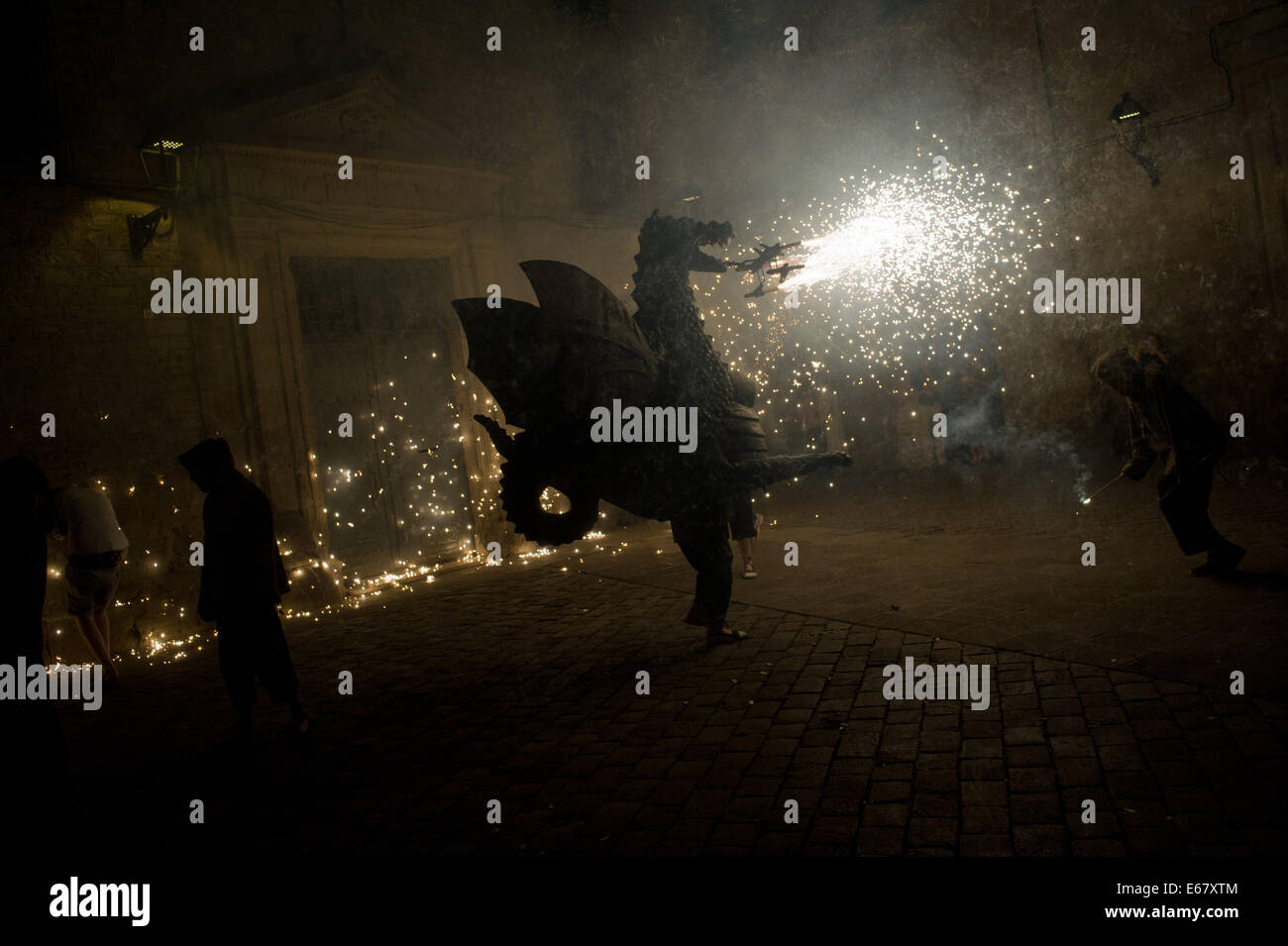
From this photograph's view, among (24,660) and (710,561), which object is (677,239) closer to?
(710,561)

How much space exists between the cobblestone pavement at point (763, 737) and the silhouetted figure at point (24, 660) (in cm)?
98

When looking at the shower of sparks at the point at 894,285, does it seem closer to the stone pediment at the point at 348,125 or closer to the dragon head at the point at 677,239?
the stone pediment at the point at 348,125

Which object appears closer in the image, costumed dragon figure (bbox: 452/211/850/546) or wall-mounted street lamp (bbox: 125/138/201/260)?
costumed dragon figure (bbox: 452/211/850/546)

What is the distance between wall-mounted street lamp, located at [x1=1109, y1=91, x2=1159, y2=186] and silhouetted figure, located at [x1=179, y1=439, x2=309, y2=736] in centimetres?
1271

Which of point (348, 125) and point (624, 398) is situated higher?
point (348, 125)

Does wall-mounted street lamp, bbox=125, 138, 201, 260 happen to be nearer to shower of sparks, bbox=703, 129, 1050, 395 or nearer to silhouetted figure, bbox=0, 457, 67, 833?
silhouetted figure, bbox=0, 457, 67, 833

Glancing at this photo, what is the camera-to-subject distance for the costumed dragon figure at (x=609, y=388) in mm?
5383

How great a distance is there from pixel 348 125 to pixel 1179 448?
10.9m

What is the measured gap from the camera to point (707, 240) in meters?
6.18

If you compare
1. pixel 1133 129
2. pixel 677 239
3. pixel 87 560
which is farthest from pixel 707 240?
pixel 1133 129

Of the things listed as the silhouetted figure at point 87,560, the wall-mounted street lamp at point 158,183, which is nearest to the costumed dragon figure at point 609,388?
the silhouetted figure at point 87,560

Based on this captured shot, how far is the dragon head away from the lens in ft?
19.9

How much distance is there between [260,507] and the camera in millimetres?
5555

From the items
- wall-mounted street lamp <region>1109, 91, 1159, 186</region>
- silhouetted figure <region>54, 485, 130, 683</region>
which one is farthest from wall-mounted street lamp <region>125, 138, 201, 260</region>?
wall-mounted street lamp <region>1109, 91, 1159, 186</region>
